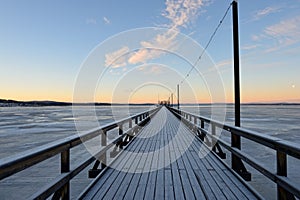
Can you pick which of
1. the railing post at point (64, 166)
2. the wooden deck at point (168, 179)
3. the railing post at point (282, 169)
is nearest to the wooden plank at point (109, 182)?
the wooden deck at point (168, 179)

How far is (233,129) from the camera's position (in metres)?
3.82

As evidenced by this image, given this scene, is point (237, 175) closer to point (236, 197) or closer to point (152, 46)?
point (236, 197)

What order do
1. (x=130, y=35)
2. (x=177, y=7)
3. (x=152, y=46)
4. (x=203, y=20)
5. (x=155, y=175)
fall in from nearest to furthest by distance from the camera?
(x=155, y=175)
(x=177, y=7)
(x=130, y=35)
(x=203, y=20)
(x=152, y=46)

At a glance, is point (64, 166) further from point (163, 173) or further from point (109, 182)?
point (163, 173)

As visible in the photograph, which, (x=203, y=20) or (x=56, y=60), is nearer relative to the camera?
(x=203, y=20)

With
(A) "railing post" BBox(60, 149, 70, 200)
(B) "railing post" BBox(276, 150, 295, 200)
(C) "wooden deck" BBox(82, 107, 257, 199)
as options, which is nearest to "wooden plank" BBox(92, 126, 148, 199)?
(C) "wooden deck" BBox(82, 107, 257, 199)

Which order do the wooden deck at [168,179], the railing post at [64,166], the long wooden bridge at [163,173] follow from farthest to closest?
the wooden deck at [168,179] → the railing post at [64,166] → the long wooden bridge at [163,173]

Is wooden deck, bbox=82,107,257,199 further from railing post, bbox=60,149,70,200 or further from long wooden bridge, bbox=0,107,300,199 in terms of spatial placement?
railing post, bbox=60,149,70,200

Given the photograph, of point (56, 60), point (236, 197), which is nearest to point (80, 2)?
point (236, 197)

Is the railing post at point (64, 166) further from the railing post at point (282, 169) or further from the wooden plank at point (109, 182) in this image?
the railing post at point (282, 169)

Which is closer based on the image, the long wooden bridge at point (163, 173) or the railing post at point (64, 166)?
the long wooden bridge at point (163, 173)

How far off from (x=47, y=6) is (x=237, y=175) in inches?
A: 544

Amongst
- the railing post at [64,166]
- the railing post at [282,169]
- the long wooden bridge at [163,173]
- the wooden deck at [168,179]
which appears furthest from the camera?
the wooden deck at [168,179]

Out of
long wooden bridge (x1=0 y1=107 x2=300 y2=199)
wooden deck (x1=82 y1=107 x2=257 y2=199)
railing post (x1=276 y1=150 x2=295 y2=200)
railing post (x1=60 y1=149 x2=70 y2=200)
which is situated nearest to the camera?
long wooden bridge (x1=0 y1=107 x2=300 y2=199)
